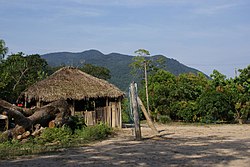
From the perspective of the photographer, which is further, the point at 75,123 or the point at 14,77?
the point at 14,77

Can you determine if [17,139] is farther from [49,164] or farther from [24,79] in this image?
[24,79]

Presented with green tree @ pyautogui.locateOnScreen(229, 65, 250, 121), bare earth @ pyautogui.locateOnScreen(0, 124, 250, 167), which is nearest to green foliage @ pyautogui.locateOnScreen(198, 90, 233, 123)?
green tree @ pyautogui.locateOnScreen(229, 65, 250, 121)

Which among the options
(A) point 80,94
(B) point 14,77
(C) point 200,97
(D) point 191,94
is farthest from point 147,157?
(B) point 14,77

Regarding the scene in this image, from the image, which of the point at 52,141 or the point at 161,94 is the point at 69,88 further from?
the point at 161,94

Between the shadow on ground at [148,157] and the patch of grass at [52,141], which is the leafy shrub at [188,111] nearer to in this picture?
the patch of grass at [52,141]

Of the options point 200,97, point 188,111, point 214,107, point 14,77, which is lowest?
point 188,111

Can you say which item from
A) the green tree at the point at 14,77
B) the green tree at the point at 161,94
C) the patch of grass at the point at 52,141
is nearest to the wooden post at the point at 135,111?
the patch of grass at the point at 52,141

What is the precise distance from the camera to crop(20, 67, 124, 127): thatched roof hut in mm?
19578

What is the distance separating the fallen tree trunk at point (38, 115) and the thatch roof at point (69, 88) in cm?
380

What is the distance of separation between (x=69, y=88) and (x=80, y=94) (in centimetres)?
73

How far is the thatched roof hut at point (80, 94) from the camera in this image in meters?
19.6

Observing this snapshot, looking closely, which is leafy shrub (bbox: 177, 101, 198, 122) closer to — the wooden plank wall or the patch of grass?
the wooden plank wall

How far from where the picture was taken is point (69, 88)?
20.2 metres

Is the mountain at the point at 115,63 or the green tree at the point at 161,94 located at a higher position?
the mountain at the point at 115,63
